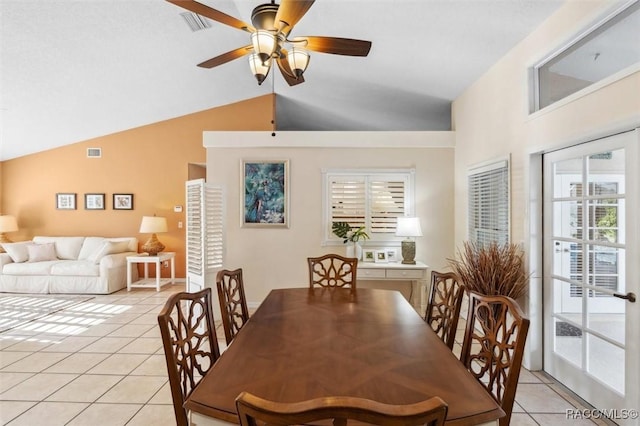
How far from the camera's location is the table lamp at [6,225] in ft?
20.4

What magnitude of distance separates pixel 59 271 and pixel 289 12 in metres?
5.87

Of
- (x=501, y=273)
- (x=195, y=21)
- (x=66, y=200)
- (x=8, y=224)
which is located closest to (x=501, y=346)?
(x=501, y=273)

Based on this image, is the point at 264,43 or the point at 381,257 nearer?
the point at 264,43

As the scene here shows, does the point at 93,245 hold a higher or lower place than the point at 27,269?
higher

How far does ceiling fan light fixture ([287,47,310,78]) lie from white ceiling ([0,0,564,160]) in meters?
0.99

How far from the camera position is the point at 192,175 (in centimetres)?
648

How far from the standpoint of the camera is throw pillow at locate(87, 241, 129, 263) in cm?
561

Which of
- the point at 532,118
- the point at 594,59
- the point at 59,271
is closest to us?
the point at 594,59

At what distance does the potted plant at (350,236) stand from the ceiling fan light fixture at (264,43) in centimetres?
280

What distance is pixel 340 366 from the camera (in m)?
1.35

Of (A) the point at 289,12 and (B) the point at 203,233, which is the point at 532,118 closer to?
(A) the point at 289,12

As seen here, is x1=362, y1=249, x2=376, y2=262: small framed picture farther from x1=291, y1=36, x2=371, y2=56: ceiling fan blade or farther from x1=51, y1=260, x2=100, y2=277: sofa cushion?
x1=51, y1=260, x2=100, y2=277: sofa cushion

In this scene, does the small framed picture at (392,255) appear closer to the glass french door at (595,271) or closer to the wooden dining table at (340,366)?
the glass french door at (595,271)

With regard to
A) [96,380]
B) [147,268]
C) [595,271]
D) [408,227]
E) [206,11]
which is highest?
[206,11]
